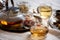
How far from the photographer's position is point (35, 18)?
0.97m

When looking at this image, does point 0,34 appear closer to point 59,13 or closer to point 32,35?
point 32,35

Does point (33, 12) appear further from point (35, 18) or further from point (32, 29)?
point (32, 29)

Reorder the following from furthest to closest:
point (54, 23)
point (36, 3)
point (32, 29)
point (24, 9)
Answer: point (36, 3) → point (24, 9) → point (54, 23) → point (32, 29)

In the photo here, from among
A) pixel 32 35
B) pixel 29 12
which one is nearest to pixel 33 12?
pixel 29 12

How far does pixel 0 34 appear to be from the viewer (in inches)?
32.8

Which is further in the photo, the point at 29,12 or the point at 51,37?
the point at 29,12

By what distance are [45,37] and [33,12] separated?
0.97ft

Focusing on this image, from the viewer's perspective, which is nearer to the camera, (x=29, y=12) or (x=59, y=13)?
(x=59, y=13)

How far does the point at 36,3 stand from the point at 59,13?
36 cm

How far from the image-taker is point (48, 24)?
921mm

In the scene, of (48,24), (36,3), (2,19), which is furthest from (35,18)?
(36,3)

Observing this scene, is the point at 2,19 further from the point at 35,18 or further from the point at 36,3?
the point at 36,3

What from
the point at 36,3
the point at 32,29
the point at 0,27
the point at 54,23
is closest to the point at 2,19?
the point at 0,27

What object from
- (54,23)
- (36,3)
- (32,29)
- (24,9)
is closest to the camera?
(32,29)
